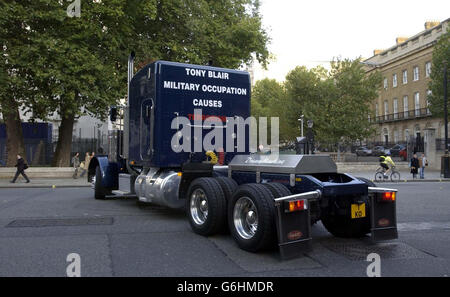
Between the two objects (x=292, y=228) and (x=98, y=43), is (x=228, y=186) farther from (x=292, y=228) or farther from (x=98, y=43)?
(x=98, y=43)

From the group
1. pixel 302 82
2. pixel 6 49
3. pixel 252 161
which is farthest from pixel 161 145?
pixel 302 82

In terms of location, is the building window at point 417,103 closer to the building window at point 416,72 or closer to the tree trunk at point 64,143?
the building window at point 416,72

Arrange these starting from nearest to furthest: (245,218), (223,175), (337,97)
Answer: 1. (245,218)
2. (223,175)
3. (337,97)

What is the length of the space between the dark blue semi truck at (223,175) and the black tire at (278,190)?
2cm

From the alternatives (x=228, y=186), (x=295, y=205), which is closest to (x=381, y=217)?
(x=295, y=205)

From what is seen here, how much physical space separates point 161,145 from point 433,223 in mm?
5609

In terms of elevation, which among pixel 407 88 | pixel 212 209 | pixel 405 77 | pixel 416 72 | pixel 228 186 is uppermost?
pixel 416 72

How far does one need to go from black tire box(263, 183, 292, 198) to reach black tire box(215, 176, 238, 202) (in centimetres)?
95

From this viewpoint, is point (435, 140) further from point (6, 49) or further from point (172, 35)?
point (6, 49)

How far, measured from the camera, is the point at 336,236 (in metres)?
6.38

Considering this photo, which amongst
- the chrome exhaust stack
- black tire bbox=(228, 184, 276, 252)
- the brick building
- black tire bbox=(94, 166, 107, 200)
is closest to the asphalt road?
black tire bbox=(228, 184, 276, 252)

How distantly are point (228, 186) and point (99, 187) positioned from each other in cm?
591

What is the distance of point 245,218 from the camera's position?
551 centimetres
